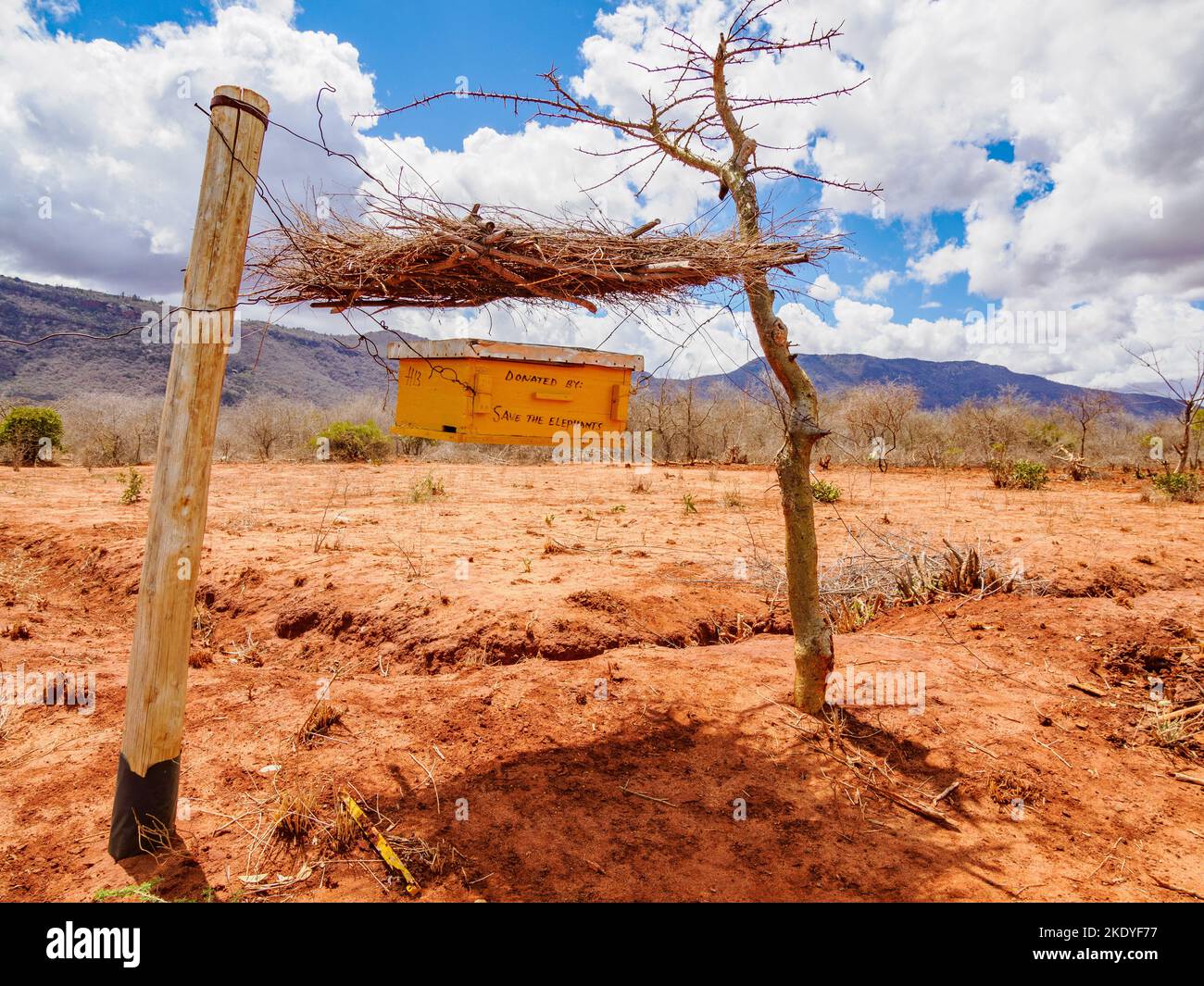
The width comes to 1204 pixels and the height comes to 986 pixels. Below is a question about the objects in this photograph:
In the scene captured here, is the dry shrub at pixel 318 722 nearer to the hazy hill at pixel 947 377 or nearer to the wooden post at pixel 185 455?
the wooden post at pixel 185 455

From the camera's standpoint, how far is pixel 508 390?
11.3ft

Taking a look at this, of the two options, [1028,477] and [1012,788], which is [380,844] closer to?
[1012,788]

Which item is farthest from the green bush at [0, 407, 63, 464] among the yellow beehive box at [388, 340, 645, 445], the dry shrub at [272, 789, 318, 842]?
the dry shrub at [272, 789, 318, 842]

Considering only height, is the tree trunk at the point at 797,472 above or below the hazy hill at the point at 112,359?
below

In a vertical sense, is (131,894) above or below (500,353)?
below

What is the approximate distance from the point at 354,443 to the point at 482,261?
65.3 ft

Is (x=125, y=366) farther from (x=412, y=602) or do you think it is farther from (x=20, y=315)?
(x=412, y=602)

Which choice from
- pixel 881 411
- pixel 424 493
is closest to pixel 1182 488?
pixel 424 493

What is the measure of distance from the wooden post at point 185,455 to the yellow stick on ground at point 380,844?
2.36ft

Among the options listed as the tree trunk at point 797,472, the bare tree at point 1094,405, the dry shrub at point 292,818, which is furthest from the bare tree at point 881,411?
the dry shrub at point 292,818

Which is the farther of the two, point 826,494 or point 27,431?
point 27,431

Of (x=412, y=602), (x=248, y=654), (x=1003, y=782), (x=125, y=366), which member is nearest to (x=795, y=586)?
(x=1003, y=782)

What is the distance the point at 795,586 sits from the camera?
3.98 m

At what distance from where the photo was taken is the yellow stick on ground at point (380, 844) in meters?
2.66
